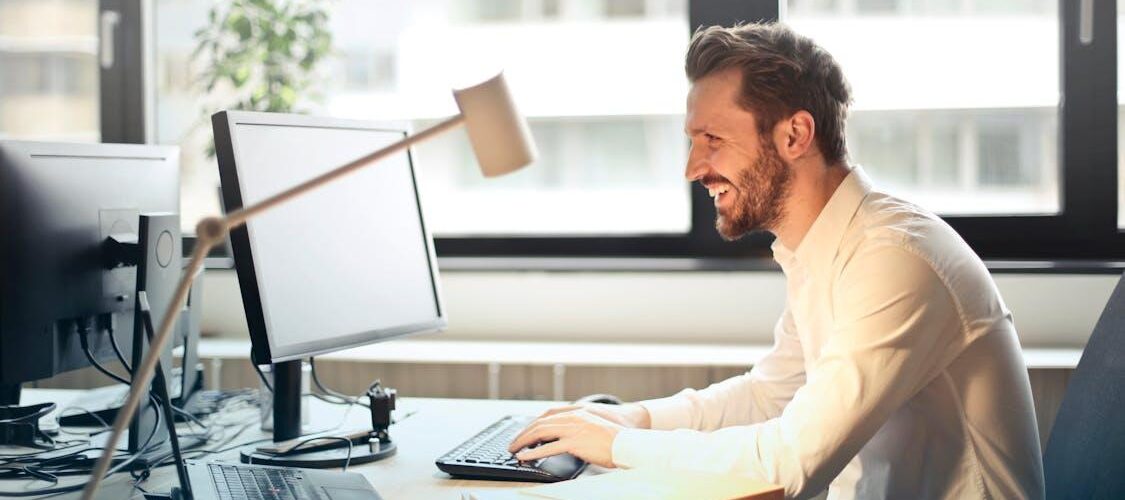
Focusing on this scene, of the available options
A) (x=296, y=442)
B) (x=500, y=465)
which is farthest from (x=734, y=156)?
(x=296, y=442)

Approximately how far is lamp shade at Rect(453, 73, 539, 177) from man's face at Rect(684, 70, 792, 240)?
21.3 inches

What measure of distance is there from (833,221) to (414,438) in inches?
29.4

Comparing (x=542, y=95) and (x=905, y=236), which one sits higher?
(x=542, y=95)

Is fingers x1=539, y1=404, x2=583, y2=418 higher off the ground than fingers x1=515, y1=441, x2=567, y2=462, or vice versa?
fingers x1=539, y1=404, x2=583, y2=418

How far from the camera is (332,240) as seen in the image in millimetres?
1626

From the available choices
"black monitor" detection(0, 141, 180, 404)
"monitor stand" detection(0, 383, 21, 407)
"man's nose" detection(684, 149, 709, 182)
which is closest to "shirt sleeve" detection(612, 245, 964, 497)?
"man's nose" detection(684, 149, 709, 182)

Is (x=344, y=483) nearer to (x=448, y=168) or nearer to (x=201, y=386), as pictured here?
(x=201, y=386)

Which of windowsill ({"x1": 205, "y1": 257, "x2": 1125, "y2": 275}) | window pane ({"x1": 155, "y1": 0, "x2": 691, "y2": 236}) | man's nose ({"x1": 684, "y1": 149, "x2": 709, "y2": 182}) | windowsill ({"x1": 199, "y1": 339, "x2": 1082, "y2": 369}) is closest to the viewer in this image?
man's nose ({"x1": 684, "y1": 149, "x2": 709, "y2": 182})

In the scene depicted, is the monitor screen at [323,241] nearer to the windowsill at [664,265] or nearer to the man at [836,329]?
the man at [836,329]

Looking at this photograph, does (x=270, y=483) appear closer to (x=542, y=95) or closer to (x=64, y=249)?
(x=64, y=249)

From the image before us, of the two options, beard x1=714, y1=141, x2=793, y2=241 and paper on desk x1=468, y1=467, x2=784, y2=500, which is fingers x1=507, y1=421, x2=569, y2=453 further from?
beard x1=714, y1=141, x2=793, y2=241

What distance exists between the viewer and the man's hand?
1.48m

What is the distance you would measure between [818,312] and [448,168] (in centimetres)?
190

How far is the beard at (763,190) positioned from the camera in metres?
1.59
